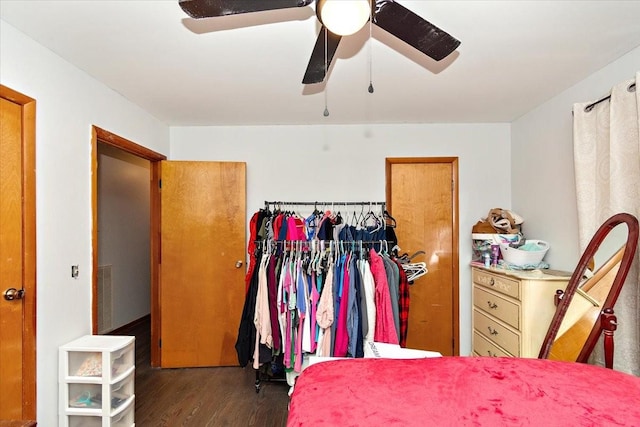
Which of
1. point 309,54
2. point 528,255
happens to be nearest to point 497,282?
point 528,255

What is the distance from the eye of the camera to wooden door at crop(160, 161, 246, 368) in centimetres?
319

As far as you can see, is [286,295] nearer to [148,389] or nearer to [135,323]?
[148,389]

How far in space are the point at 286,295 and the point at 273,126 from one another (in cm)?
172

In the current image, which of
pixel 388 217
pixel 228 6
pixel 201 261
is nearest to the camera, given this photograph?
pixel 228 6

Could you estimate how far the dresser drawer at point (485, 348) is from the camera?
8.32ft

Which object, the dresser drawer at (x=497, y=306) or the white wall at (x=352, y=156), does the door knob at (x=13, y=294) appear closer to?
the white wall at (x=352, y=156)

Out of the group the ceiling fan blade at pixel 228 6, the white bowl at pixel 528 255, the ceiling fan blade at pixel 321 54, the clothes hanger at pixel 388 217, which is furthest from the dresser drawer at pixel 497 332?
the ceiling fan blade at pixel 228 6

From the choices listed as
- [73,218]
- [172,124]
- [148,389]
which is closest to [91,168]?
[73,218]

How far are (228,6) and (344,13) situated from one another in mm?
429

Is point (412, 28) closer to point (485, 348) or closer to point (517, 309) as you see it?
point (517, 309)

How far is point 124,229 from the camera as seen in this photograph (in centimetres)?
427

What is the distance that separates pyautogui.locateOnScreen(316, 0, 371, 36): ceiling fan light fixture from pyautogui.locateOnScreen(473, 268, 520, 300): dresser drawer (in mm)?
2012

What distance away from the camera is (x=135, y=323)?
432 centimetres

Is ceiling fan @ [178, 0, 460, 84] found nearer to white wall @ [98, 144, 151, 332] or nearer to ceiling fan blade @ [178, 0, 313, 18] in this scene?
ceiling fan blade @ [178, 0, 313, 18]
